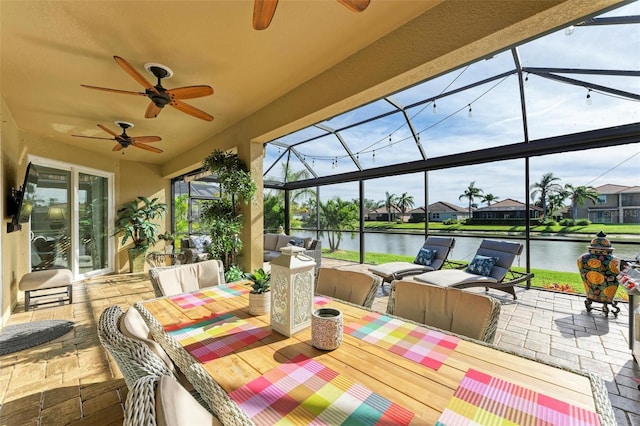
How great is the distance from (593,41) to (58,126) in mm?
7703

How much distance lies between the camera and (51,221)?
528cm

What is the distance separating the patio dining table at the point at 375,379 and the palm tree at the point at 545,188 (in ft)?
15.6

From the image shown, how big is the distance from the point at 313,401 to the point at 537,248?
5457mm

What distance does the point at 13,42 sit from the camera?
93.9 inches

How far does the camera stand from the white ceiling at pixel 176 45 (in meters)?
2.07

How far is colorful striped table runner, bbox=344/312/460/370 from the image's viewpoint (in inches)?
44.1

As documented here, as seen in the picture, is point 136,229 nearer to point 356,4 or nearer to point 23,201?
point 23,201

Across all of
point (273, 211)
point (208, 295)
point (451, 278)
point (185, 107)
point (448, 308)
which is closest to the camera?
point (448, 308)

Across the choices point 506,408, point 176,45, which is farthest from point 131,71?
point 506,408

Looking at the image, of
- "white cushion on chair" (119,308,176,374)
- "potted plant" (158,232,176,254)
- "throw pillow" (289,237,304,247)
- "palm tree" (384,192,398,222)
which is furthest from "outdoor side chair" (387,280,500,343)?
"potted plant" (158,232,176,254)

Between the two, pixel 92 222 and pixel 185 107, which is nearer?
pixel 185 107

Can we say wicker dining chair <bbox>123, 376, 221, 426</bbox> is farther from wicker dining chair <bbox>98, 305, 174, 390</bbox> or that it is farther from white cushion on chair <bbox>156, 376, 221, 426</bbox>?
wicker dining chair <bbox>98, 305, 174, 390</bbox>

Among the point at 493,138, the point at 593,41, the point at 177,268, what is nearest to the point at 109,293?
the point at 177,268

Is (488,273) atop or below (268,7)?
below
